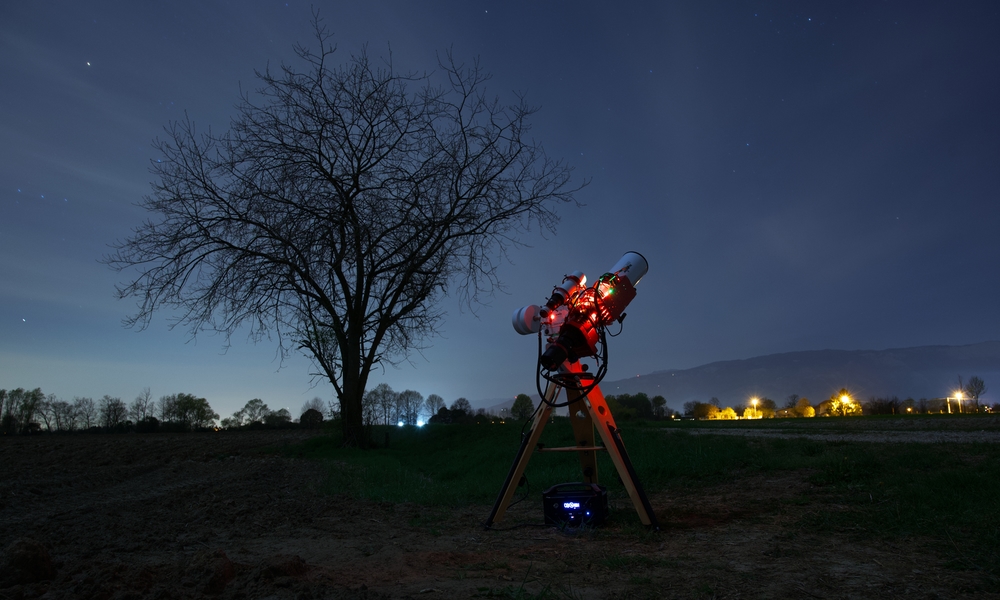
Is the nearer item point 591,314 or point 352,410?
point 591,314

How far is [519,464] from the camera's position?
5.57 metres

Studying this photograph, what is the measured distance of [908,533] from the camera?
4141mm

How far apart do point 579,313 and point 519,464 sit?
1723 millimetres

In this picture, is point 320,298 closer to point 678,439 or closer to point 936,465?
point 678,439

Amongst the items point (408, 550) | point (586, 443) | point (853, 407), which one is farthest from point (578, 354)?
point (853, 407)

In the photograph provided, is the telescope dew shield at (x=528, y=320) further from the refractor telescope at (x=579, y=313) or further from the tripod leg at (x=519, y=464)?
the tripod leg at (x=519, y=464)

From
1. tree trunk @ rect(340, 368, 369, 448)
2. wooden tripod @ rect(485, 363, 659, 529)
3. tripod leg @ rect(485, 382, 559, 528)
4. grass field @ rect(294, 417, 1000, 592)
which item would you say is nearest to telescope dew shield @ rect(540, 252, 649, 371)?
wooden tripod @ rect(485, 363, 659, 529)

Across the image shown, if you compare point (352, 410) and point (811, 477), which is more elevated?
point (352, 410)

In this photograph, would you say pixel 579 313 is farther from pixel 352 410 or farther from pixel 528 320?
pixel 352 410

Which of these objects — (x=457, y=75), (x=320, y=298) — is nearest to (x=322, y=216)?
(x=320, y=298)

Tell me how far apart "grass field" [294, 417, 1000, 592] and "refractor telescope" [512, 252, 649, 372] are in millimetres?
2030

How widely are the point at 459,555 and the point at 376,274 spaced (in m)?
12.3

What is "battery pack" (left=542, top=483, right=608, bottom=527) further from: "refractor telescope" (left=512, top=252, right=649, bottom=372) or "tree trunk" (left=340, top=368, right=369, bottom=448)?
"tree trunk" (left=340, top=368, right=369, bottom=448)

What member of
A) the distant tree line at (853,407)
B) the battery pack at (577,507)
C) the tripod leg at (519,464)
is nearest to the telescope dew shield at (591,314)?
the tripod leg at (519,464)
